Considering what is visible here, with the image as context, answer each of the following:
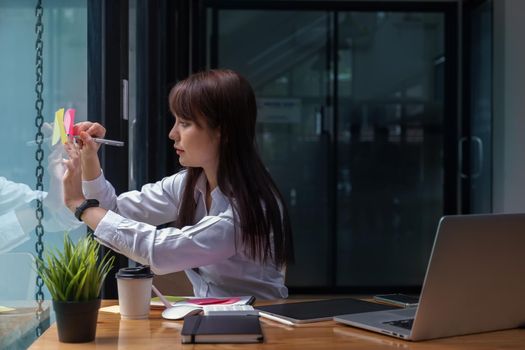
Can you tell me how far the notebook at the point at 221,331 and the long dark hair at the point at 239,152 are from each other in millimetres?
491

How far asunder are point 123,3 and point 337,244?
385 centimetres

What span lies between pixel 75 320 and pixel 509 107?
4.16m

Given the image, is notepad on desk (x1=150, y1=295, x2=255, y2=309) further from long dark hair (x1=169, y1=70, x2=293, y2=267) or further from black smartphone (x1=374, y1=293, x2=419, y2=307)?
black smartphone (x1=374, y1=293, x2=419, y2=307)

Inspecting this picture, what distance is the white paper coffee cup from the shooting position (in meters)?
1.67

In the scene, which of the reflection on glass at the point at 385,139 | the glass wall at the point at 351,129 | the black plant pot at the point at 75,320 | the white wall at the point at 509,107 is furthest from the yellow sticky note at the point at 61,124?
the reflection on glass at the point at 385,139

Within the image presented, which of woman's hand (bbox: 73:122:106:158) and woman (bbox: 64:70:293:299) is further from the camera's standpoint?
Answer: woman's hand (bbox: 73:122:106:158)

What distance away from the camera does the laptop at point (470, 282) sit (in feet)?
4.65

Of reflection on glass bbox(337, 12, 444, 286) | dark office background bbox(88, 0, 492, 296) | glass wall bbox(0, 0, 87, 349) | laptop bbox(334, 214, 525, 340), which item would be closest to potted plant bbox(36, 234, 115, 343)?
glass wall bbox(0, 0, 87, 349)

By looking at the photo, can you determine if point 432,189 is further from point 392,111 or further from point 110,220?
point 110,220

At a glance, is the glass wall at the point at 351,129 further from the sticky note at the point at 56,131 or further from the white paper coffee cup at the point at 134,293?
the white paper coffee cup at the point at 134,293

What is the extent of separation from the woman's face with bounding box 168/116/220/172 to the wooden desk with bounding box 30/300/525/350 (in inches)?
21.5

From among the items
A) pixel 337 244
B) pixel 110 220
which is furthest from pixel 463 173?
pixel 110 220

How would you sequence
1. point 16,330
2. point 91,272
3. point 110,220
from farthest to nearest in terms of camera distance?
point 110,220, point 16,330, point 91,272

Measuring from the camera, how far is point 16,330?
5.51 feet
